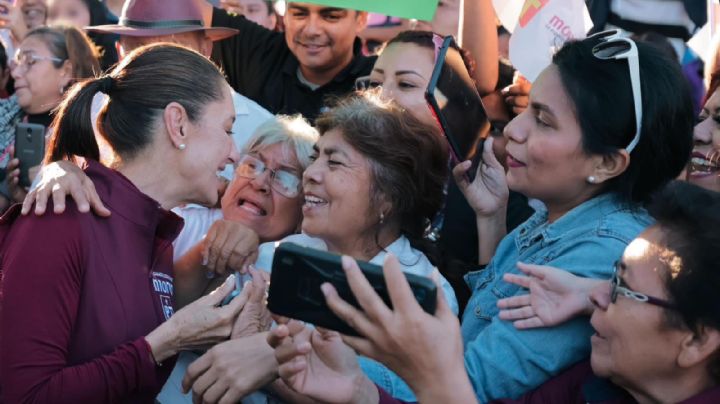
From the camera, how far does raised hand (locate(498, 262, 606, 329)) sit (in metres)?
2.59

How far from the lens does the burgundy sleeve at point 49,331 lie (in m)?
2.61

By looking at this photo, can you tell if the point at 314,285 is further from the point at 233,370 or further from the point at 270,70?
the point at 270,70

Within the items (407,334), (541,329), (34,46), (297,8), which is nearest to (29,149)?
(34,46)

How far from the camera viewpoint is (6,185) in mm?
5262

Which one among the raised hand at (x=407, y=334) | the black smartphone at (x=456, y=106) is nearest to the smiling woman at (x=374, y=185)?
the black smartphone at (x=456, y=106)

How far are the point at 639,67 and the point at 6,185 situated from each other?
372cm

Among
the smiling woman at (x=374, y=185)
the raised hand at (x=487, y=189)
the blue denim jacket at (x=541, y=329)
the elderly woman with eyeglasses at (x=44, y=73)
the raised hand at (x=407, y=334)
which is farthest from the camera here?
the elderly woman with eyeglasses at (x=44, y=73)

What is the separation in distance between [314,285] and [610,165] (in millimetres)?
1152

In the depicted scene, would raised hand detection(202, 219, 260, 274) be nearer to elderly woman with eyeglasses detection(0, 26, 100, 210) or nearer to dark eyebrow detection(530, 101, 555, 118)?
dark eyebrow detection(530, 101, 555, 118)

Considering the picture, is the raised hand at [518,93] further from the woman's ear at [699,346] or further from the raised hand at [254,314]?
the woman's ear at [699,346]

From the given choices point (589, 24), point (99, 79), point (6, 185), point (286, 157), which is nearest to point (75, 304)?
point (99, 79)

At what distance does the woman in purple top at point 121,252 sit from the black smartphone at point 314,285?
707mm

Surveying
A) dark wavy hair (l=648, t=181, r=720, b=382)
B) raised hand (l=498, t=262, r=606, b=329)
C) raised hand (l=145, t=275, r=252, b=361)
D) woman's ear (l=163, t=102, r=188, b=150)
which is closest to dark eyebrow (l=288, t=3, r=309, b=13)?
woman's ear (l=163, t=102, r=188, b=150)

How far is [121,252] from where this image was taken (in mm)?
2854
